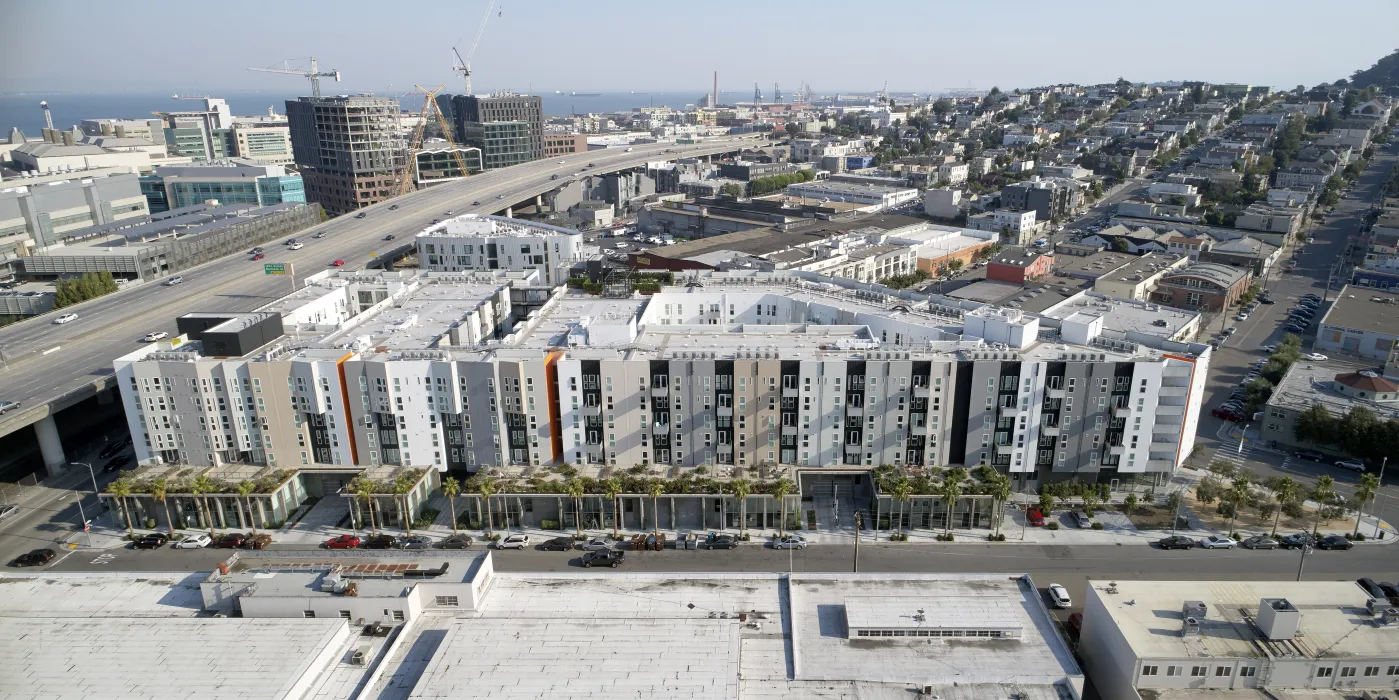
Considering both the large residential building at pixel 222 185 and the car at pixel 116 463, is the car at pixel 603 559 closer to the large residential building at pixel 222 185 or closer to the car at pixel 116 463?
the car at pixel 116 463

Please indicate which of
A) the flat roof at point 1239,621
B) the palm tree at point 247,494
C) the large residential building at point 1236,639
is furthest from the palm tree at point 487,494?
the flat roof at point 1239,621

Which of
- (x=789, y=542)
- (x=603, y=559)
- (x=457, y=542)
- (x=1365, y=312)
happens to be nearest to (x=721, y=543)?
(x=789, y=542)

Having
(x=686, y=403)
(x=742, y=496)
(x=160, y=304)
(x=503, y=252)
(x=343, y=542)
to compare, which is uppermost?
(x=503, y=252)

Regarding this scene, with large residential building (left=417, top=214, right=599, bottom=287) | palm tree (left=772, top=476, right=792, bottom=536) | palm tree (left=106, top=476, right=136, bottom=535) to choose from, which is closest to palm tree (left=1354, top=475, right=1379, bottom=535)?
palm tree (left=772, top=476, right=792, bottom=536)

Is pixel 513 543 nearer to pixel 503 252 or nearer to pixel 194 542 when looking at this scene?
→ pixel 194 542

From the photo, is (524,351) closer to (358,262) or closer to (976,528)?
(976,528)
